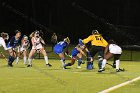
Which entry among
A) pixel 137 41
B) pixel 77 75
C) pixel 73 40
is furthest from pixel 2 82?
pixel 73 40

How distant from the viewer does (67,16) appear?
6481 centimetres

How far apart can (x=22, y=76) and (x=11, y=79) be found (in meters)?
1.43

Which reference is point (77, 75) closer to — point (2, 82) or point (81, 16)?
point (2, 82)

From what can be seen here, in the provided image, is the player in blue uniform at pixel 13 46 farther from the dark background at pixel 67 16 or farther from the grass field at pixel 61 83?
the dark background at pixel 67 16

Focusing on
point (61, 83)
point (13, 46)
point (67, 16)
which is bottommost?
point (61, 83)

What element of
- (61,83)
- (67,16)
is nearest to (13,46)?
(61,83)

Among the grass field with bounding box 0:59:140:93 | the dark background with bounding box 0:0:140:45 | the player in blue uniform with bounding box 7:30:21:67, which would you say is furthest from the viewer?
the dark background with bounding box 0:0:140:45

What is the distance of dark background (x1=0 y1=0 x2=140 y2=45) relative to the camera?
59.0 m

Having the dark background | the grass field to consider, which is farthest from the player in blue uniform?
the dark background

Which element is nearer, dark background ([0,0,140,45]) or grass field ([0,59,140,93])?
grass field ([0,59,140,93])

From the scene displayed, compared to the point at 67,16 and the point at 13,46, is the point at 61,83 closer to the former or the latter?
the point at 13,46

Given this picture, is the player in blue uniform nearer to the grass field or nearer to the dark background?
the grass field

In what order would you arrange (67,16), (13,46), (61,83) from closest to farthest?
(61,83), (13,46), (67,16)

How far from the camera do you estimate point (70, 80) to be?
60.5 ft
